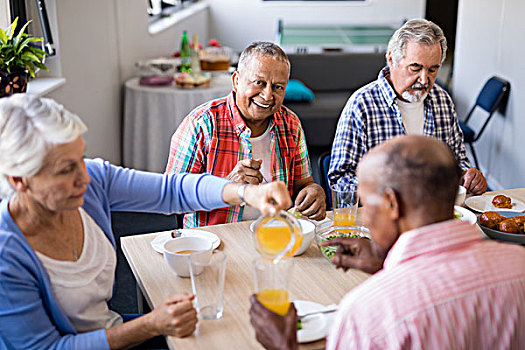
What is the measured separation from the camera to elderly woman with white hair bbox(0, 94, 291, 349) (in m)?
1.33

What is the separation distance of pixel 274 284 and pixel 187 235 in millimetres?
628

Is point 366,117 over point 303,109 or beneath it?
over

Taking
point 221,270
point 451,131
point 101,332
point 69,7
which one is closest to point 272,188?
point 221,270

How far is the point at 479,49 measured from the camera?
5.25 metres

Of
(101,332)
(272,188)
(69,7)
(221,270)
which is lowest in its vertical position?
(101,332)

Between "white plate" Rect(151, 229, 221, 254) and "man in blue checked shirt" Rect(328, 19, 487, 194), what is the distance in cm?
82

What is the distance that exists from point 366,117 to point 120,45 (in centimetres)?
277

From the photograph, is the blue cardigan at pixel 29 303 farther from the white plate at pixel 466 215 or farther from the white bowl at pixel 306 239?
the white plate at pixel 466 215

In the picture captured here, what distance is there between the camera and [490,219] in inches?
79.0

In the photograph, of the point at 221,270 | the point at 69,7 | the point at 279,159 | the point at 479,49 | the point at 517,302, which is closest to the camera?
the point at 517,302

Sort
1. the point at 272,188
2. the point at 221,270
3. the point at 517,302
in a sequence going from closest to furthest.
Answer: the point at 517,302, the point at 221,270, the point at 272,188

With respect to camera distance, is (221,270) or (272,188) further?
(272,188)

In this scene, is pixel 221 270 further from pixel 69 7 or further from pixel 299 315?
pixel 69 7

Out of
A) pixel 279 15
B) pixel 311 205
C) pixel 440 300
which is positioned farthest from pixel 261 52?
pixel 279 15
